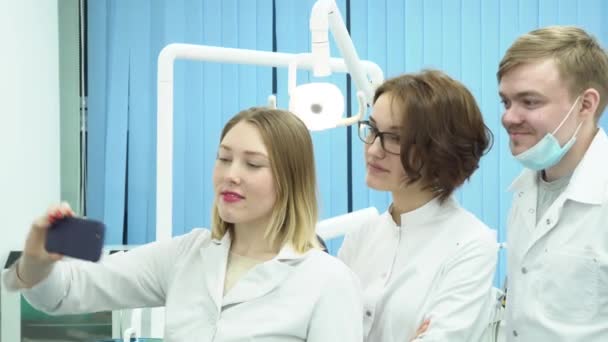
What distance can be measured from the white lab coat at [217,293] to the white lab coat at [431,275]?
4.3 inches

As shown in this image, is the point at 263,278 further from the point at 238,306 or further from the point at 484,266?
the point at 484,266

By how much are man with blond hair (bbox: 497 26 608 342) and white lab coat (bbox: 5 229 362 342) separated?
42cm

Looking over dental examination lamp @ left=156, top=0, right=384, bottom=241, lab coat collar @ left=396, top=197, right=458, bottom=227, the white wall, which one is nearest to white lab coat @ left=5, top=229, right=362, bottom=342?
lab coat collar @ left=396, top=197, right=458, bottom=227

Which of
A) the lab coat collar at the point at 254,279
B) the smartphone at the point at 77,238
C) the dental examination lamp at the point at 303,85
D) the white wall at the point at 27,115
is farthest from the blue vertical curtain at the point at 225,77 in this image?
the smartphone at the point at 77,238

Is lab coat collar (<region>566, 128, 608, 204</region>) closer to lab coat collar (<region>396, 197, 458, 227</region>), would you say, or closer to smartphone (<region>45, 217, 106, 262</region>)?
lab coat collar (<region>396, 197, 458, 227</region>)

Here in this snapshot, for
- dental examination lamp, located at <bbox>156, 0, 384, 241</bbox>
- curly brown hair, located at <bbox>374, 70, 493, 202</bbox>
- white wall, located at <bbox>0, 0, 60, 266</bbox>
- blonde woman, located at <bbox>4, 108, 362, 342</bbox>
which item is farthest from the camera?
white wall, located at <bbox>0, 0, 60, 266</bbox>

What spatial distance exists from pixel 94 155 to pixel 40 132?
43 cm

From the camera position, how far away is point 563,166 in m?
1.57

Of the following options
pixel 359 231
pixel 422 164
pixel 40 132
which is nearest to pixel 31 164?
pixel 40 132

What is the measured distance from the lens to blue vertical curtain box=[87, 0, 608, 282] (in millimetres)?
3668

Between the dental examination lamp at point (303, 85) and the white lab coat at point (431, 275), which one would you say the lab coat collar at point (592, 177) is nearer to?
the white lab coat at point (431, 275)

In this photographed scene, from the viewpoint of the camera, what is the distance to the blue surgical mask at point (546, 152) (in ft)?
4.85

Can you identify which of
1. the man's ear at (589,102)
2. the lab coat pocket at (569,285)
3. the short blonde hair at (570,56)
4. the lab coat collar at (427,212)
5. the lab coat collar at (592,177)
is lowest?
the lab coat pocket at (569,285)

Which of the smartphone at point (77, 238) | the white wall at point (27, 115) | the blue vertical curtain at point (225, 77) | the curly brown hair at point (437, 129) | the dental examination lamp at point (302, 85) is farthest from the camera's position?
the blue vertical curtain at point (225, 77)
